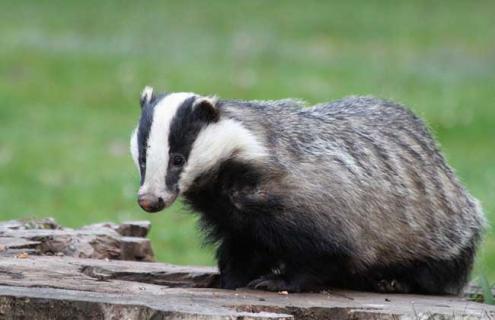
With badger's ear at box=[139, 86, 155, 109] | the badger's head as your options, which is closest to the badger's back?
the badger's head

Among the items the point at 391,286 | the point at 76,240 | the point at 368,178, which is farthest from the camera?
the point at 76,240

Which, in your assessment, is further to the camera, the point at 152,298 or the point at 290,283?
the point at 290,283

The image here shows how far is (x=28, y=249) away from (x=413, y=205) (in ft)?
6.31

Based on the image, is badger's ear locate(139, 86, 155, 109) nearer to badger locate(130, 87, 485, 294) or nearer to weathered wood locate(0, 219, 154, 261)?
badger locate(130, 87, 485, 294)

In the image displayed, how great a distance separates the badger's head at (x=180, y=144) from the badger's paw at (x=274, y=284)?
0.58 m

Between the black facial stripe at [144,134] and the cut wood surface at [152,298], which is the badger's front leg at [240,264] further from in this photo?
the black facial stripe at [144,134]

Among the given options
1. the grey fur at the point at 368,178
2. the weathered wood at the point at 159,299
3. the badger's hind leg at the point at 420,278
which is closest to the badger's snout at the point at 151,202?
the weathered wood at the point at 159,299

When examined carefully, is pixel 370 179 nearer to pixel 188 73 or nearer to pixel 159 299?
pixel 159 299

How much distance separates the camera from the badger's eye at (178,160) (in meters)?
5.55

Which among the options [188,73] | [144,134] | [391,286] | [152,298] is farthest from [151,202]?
[188,73]

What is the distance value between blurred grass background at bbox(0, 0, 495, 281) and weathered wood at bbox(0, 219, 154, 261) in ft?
1.21

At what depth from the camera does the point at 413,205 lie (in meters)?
6.30

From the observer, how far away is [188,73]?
1662cm

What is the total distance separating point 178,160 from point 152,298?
26.8 inches
